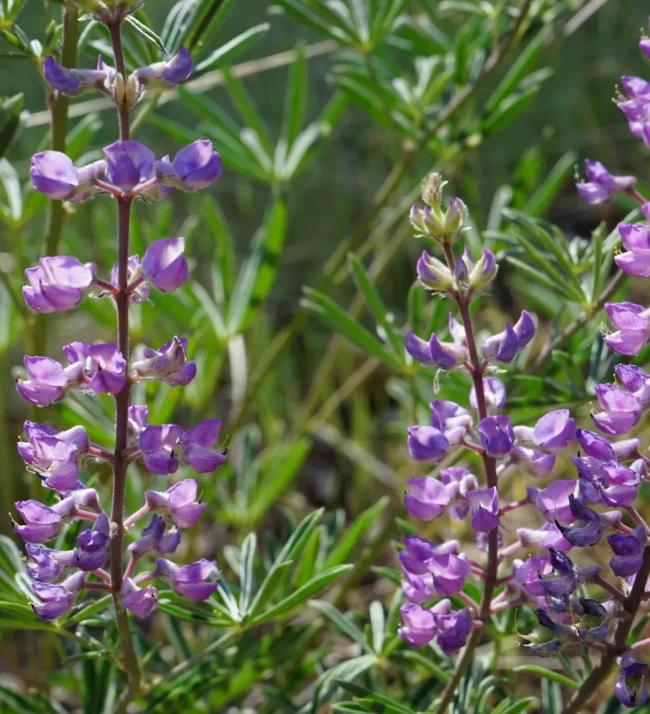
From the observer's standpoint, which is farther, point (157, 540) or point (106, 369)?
point (157, 540)

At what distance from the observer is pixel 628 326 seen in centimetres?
109

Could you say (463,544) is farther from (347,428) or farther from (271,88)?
(271,88)

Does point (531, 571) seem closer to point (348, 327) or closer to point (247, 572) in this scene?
point (247, 572)

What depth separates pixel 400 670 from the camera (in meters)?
1.97

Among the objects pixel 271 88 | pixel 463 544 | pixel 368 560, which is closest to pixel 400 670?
pixel 368 560

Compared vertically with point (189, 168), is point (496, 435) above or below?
below

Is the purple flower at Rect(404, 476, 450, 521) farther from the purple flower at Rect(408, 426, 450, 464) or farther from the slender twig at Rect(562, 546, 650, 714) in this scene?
the slender twig at Rect(562, 546, 650, 714)

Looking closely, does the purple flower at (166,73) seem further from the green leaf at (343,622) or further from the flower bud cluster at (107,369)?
the green leaf at (343,622)

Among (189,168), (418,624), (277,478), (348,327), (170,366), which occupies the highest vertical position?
(189,168)

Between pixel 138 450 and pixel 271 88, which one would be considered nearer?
pixel 138 450


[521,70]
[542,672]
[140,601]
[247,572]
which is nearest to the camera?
[140,601]

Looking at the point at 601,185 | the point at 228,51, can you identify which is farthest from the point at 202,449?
the point at 228,51

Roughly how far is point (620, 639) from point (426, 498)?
311mm

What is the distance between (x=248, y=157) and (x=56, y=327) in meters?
1.59
